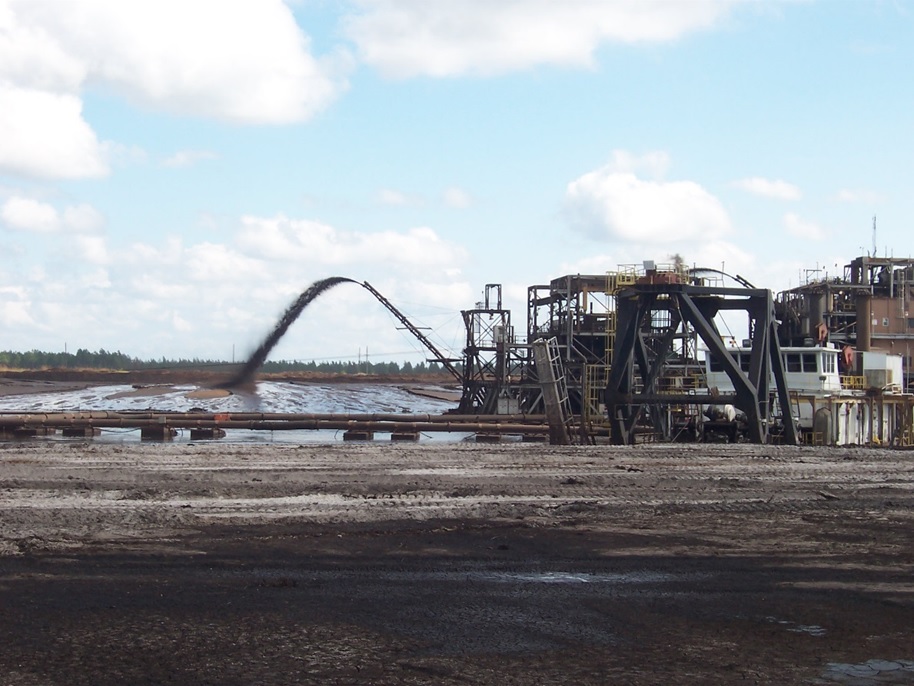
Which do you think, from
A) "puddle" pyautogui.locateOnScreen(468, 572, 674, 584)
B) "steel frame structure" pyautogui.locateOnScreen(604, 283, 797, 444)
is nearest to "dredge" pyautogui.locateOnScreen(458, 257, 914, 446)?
"steel frame structure" pyautogui.locateOnScreen(604, 283, 797, 444)

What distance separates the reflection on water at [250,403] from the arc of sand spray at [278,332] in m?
1.49

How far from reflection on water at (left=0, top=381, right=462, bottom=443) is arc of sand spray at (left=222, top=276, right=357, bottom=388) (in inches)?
58.7

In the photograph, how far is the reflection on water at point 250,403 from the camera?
49.0 m

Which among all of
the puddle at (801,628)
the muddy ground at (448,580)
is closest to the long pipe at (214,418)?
the muddy ground at (448,580)

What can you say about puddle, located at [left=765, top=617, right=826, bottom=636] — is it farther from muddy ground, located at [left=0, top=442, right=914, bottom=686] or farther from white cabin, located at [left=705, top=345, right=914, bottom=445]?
white cabin, located at [left=705, top=345, right=914, bottom=445]

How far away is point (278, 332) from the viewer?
55.5 m

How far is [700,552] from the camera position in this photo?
41.5ft

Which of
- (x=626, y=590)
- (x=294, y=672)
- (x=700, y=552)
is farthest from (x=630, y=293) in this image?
(x=294, y=672)

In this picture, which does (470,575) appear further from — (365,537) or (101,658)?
(101,658)

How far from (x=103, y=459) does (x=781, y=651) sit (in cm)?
1915

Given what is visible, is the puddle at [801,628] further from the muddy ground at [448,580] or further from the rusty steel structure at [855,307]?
the rusty steel structure at [855,307]

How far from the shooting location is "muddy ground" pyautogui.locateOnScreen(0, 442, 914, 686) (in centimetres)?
788

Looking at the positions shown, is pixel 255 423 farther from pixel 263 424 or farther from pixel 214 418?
pixel 214 418

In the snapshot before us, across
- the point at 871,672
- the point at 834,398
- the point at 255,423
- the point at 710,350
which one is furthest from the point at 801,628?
the point at 834,398
